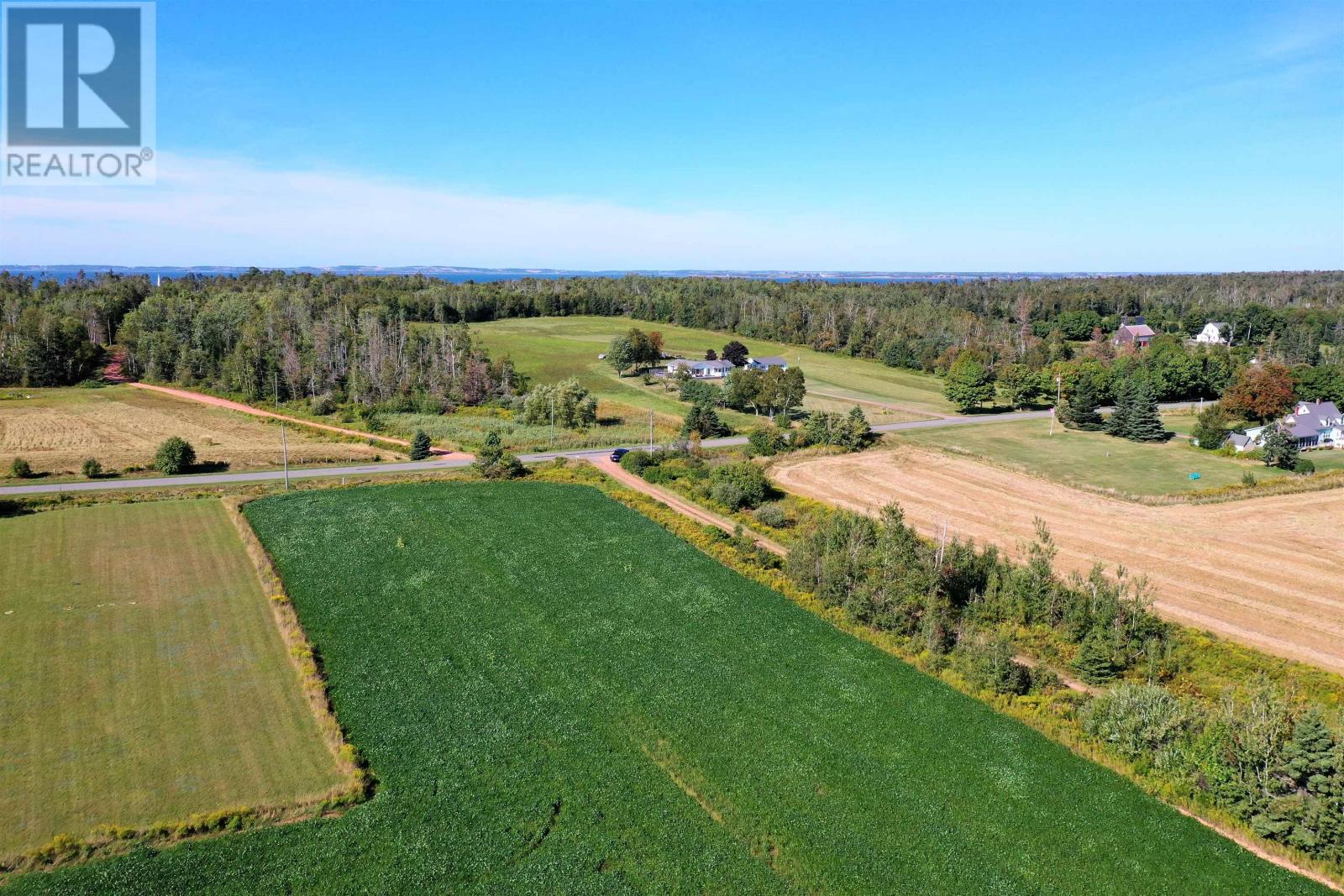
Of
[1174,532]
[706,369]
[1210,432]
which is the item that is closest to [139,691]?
[1174,532]

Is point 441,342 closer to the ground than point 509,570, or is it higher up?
higher up

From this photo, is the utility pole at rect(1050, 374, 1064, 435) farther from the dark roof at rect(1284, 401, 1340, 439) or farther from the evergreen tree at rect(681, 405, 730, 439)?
the evergreen tree at rect(681, 405, 730, 439)

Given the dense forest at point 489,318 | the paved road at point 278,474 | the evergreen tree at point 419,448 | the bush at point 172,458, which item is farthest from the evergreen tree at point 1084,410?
the bush at point 172,458

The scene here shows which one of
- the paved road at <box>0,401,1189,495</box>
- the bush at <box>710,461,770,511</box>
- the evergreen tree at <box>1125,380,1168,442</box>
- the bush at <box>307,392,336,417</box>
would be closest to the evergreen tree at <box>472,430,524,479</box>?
the paved road at <box>0,401,1189,495</box>

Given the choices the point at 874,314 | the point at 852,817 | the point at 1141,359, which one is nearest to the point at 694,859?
the point at 852,817

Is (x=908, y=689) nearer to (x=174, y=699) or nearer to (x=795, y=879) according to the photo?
(x=795, y=879)

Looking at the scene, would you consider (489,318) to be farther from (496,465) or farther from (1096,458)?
(1096,458)
